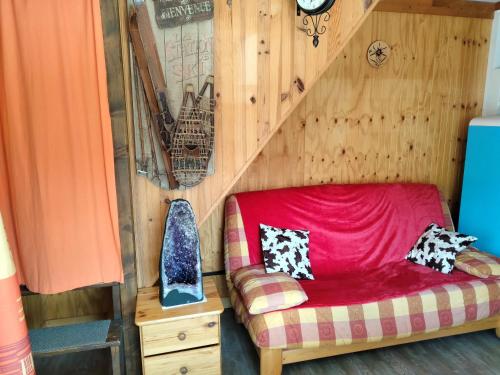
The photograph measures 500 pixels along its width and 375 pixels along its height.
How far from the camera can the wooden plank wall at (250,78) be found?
185 centimetres

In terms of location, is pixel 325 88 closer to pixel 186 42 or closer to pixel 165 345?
pixel 186 42

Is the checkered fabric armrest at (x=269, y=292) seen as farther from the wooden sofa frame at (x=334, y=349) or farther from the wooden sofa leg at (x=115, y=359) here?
the wooden sofa leg at (x=115, y=359)

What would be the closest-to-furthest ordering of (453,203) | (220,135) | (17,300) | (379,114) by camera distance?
(17,300), (220,135), (379,114), (453,203)

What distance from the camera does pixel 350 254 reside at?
8.68ft

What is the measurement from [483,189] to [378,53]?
4.32 ft

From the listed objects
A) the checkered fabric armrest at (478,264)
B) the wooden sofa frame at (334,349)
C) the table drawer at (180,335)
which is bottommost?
the wooden sofa frame at (334,349)

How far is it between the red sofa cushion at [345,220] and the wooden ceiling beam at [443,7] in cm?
135

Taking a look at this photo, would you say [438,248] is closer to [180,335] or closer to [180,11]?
[180,335]

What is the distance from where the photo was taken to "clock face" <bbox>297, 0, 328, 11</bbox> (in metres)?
1.73

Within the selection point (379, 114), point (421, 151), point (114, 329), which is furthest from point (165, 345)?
point (421, 151)

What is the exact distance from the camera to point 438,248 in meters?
2.58

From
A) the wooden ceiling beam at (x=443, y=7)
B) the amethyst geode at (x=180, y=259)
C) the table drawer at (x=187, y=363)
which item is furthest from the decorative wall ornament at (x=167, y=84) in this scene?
the wooden ceiling beam at (x=443, y=7)

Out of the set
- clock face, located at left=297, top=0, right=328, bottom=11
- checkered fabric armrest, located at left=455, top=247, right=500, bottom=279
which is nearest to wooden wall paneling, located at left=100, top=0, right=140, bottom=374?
clock face, located at left=297, top=0, right=328, bottom=11

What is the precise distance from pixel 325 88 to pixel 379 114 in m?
0.52
